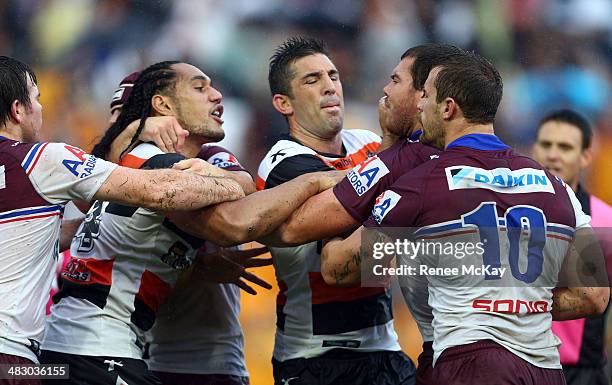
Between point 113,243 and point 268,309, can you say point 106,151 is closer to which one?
point 113,243

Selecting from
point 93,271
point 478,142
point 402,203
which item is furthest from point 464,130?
point 93,271

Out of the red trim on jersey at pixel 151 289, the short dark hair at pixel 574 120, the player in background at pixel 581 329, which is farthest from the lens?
the short dark hair at pixel 574 120

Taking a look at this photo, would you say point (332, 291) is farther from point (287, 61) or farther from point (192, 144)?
point (287, 61)

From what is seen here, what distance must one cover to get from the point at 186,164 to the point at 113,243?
25.7 inches

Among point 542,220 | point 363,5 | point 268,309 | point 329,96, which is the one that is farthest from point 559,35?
point 542,220

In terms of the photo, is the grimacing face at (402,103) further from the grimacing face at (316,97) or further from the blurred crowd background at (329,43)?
the blurred crowd background at (329,43)

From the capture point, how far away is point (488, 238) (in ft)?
14.6

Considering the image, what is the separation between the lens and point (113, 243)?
5.30 metres

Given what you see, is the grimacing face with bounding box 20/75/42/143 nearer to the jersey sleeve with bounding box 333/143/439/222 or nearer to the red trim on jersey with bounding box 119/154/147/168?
the red trim on jersey with bounding box 119/154/147/168

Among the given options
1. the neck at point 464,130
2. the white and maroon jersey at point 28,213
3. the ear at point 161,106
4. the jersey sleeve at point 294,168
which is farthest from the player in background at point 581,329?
the white and maroon jersey at point 28,213

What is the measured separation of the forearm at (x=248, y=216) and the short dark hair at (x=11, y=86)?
1.01 m

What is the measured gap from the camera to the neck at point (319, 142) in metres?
6.23

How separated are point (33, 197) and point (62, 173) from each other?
178 millimetres

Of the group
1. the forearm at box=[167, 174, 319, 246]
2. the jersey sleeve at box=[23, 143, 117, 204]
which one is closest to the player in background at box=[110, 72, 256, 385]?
the forearm at box=[167, 174, 319, 246]
